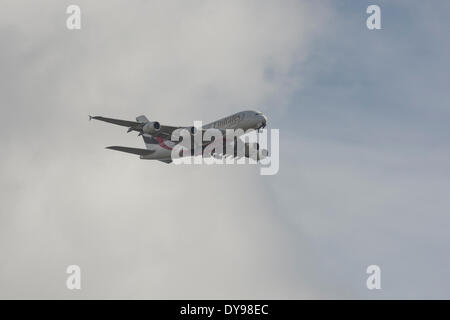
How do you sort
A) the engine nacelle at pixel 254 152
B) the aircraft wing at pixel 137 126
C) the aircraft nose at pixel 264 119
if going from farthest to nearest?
1. the engine nacelle at pixel 254 152
2. the aircraft nose at pixel 264 119
3. the aircraft wing at pixel 137 126

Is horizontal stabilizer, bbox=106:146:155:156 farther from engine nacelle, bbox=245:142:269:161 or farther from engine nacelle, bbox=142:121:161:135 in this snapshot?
engine nacelle, bbox=245:142:269:161

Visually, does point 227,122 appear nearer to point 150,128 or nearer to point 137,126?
point 150,128

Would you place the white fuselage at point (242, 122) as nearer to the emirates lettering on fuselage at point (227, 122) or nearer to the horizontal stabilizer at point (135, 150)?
the emirates lettering on fuselage at point (227, 122)

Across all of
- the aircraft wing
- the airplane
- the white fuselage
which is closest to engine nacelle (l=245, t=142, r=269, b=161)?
the airplane

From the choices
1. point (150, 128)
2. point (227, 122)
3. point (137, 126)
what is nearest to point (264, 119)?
point (227, 122)

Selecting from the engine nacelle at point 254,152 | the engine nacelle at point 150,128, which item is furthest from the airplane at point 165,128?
the engine nacelle at point 254,152

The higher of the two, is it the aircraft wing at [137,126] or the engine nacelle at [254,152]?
the aircraft wing at [137,126]

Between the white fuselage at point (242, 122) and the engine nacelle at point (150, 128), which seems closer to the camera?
the engine nacelle at point (150, 128)

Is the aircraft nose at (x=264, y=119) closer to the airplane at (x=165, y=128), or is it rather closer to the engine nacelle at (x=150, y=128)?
the airplane at (x=165, y=128)

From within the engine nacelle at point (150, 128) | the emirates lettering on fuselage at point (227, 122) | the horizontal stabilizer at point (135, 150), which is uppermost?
the emirates lettering on fuselage at point (227, 122)

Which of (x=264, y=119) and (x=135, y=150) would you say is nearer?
(x=264, y=119)

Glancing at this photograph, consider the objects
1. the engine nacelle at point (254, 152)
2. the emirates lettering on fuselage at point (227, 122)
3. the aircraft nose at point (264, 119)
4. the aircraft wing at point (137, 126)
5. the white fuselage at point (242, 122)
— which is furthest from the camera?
the engine nacelle at point (254, 152)
